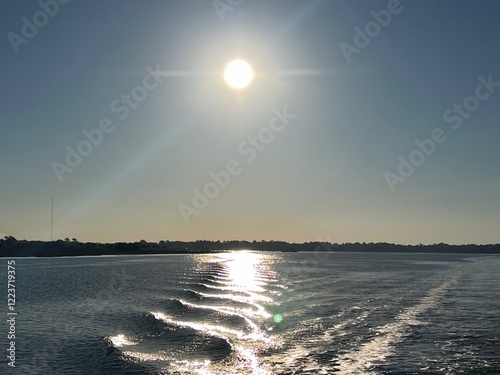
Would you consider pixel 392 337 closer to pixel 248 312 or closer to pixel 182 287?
pixel 248 312

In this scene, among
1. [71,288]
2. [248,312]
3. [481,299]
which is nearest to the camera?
[248,312]

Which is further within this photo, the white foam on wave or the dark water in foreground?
the dark water in foreground

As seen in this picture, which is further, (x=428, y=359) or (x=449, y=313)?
(x=449, y=313)

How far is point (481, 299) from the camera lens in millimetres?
50688

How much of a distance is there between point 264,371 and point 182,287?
48234 mm

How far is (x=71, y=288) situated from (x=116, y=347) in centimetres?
4245

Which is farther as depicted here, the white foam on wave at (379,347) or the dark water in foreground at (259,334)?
the dark water in foreground at (259,334)

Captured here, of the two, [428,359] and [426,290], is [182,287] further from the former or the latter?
[428,359]

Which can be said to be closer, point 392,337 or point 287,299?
point 392,337

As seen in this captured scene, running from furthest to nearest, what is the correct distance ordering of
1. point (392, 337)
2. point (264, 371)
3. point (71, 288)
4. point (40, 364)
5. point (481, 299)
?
point (71, 288) < point (481, 299) < point (392, 337) < point (40, 364) < point (264, 371)

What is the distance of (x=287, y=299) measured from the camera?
52.2 meters

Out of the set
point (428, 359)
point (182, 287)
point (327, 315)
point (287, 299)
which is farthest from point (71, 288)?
point (428, 359)

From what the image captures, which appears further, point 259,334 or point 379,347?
point 259,334

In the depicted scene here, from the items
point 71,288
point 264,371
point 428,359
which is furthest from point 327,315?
point 71,288
